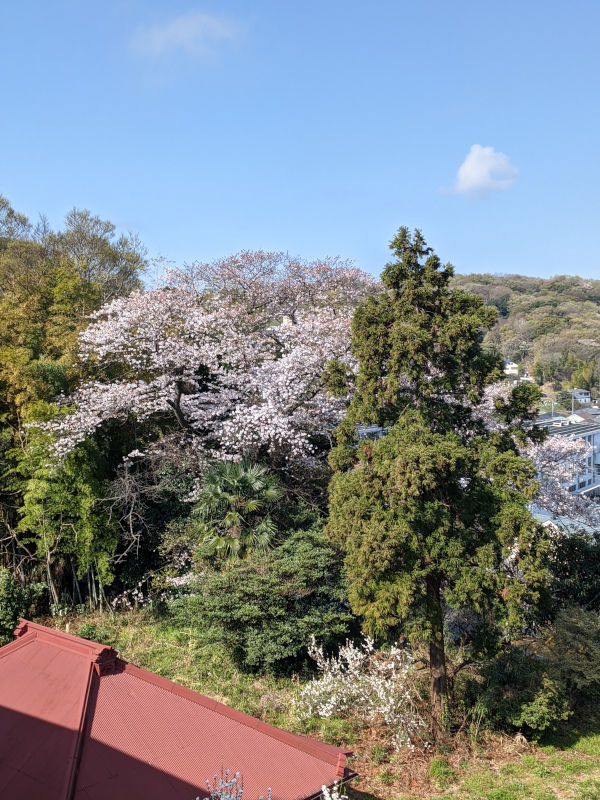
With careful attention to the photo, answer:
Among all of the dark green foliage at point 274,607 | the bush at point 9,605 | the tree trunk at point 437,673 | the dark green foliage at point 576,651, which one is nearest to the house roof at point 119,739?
the tree trunk at point 437,673

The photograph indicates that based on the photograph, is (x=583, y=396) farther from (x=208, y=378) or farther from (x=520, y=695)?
(x=520, y=695)

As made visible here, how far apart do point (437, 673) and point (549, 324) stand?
71062 millimetres

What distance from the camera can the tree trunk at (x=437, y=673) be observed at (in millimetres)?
9523

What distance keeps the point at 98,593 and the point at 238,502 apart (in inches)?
158

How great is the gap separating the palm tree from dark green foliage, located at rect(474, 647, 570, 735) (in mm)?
4507

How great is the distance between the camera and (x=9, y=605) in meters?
11.8

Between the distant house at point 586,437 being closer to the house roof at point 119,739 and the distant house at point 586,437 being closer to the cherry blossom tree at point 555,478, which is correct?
the cherry blossom tree at point 555,478

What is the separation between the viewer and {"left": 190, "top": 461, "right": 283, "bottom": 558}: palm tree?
A: 12.7 meters

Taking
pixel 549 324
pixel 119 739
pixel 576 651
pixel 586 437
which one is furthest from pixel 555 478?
pixel 549 324

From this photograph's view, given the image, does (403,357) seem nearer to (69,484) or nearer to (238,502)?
(238,502)

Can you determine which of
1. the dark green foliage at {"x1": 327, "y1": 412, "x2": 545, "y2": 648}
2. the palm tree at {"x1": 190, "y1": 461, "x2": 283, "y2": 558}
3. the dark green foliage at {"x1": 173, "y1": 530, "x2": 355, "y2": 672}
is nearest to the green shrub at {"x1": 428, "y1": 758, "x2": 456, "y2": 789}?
the dark green foliage at {"x1": 327, "y1": 412, "x2": 545, "y2": 648}

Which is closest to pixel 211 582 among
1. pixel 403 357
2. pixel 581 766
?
pixel 403 357

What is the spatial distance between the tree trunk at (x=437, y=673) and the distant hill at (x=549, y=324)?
133 ft

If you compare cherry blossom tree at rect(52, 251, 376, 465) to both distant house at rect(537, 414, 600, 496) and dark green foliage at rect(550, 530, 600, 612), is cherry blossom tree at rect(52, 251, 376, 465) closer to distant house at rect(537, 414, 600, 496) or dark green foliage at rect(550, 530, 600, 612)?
dark green foliage at rect(550, 530, 600, 612)
